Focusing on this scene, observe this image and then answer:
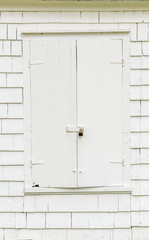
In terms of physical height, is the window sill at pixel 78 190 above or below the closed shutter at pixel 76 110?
below

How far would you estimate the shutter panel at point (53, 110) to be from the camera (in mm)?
3705

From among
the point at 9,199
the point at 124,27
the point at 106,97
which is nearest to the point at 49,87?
the point at 106,97

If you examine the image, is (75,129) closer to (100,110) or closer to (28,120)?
(100,110)

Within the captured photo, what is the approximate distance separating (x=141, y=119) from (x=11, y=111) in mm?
1457

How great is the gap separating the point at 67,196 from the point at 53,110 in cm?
99

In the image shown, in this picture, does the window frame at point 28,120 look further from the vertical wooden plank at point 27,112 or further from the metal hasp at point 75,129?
the metal hasp at point 75,129

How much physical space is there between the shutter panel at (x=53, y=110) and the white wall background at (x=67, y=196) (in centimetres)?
17

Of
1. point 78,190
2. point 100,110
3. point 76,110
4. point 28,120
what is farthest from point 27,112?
point 78,190

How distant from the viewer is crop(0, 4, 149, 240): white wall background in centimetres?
374

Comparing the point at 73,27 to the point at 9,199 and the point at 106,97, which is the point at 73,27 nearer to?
the point at 106,97

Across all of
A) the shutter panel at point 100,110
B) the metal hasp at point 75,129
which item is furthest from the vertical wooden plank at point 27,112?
the shutter panel at point 100,110

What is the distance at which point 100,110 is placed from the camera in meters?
3.73

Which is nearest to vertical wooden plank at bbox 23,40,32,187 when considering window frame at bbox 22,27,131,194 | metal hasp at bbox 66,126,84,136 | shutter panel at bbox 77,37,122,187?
window frame at bbox 22,27,131,194

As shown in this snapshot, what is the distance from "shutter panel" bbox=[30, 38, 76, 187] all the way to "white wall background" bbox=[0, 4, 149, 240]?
169 millimetres
